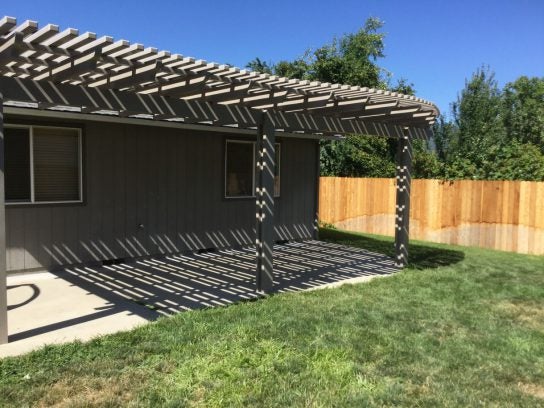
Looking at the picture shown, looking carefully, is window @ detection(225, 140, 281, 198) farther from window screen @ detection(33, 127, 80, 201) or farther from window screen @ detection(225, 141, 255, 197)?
window screen @ detection(33, 127, 80, 201)

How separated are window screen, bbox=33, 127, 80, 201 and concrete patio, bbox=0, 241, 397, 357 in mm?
1216

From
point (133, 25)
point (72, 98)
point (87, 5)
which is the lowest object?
point (72, 98)

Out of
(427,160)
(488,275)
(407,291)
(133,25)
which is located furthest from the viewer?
(133,25)

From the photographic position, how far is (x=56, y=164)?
7.25 metres

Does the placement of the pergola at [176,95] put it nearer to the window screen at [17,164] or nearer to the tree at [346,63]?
the window screen at [17,164]

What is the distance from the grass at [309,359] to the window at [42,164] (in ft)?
11.6

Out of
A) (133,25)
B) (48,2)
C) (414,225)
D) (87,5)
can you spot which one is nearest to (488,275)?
(414,225)

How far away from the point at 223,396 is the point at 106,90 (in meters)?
3.28

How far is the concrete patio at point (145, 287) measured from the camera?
473cm

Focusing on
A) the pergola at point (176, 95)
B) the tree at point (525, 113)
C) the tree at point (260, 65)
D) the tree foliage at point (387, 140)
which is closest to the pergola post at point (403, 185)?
the pergola at point (176, 95)

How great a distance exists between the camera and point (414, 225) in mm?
12594

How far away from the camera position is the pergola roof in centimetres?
379

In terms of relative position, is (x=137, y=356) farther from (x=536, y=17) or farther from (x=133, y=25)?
(x=133, y=25)

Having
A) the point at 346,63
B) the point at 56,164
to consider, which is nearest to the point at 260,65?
the point at 346,63
